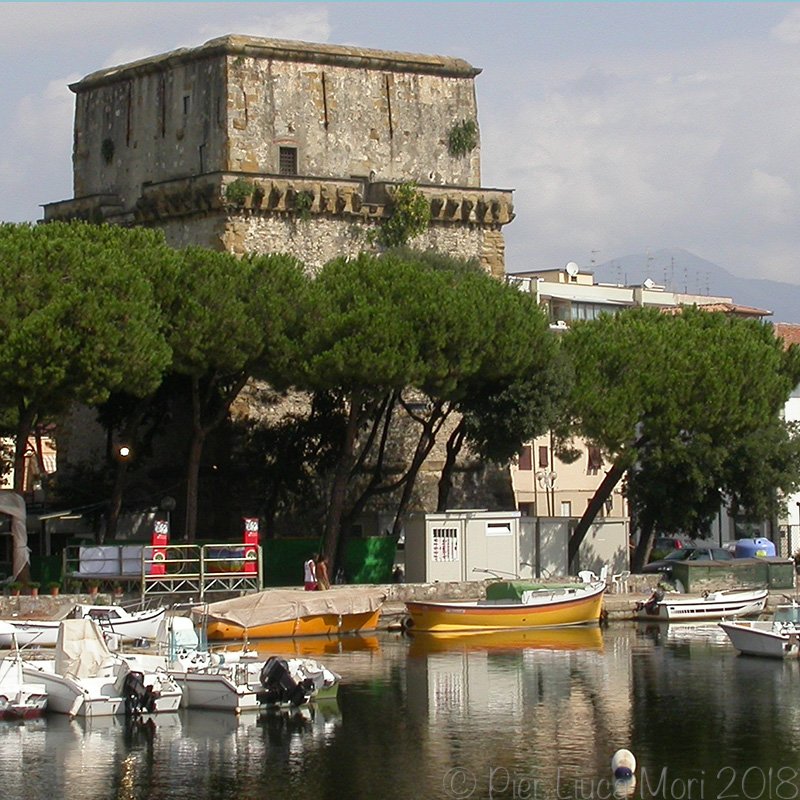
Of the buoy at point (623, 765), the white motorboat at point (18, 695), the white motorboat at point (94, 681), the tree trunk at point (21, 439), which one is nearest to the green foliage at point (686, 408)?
the tree trunk at point (21, 439)

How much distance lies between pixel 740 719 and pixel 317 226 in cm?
2713

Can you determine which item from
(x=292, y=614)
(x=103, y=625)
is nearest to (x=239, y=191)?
(x=292, y=614)

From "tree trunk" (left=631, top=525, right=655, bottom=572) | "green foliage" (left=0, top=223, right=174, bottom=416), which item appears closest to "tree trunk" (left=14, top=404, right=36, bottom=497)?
"green foliage" (left=0, top=223, right=174, bottom=416)

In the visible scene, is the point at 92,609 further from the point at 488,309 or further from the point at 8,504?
the point at 488,309

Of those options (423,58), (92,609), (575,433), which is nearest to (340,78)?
(423,58)

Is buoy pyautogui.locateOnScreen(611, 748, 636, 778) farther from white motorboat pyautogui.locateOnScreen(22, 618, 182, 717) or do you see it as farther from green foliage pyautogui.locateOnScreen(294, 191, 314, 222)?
green foliage pyautogui.locateOnScreen(294, 191, 314, 222)

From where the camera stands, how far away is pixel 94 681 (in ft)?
106

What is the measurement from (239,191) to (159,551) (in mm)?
12722

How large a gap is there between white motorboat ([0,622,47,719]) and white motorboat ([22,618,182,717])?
0.18 meters

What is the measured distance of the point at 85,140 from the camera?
6059 cm

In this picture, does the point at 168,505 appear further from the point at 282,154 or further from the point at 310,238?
the point at 282,154

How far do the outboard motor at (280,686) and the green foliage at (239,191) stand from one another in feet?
78.0

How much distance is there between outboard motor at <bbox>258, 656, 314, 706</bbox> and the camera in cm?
3228

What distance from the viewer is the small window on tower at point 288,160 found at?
185 feet
